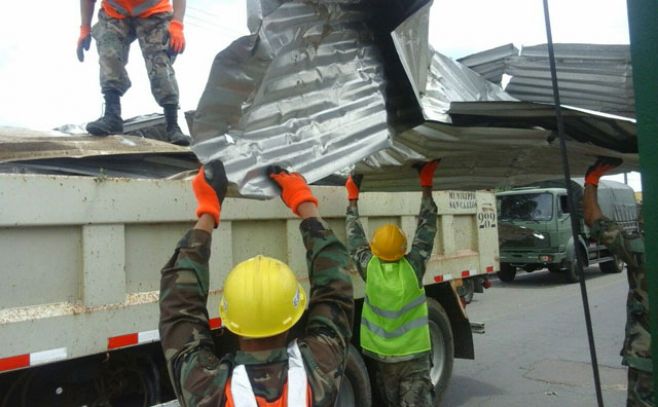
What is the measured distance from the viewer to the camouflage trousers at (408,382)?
3.81 meters

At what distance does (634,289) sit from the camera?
10.7 feet

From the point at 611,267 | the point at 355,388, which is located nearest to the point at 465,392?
the point at 355,388

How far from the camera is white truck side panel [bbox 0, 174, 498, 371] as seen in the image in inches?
94.4

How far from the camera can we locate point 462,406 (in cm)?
526

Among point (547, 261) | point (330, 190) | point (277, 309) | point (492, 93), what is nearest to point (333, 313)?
point (277, 309)

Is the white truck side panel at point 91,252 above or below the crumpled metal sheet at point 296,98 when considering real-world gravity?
below

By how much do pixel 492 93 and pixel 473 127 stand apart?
484mm

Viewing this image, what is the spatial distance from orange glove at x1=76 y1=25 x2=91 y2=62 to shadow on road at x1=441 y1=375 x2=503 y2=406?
4.33m

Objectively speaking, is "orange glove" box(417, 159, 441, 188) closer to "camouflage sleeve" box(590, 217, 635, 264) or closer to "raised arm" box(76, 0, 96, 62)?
"camouflage sleeve" box(590, 217, 635, 264)

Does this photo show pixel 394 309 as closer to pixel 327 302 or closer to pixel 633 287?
pixel 633 287

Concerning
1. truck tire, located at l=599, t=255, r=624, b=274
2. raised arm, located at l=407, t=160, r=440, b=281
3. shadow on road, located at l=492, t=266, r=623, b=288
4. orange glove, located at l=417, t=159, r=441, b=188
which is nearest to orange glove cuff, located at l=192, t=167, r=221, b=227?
orange glove, located at l=417, t=159, r=441, b=188

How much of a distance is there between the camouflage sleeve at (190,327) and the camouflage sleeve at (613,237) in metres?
2.42

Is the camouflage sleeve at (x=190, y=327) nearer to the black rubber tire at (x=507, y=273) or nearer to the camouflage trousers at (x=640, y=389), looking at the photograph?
the camouflage trousers at (x=640, y=389)

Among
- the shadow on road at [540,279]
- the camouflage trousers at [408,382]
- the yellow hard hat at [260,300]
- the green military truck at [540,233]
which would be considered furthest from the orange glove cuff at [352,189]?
the shadow on road at [540,279]
